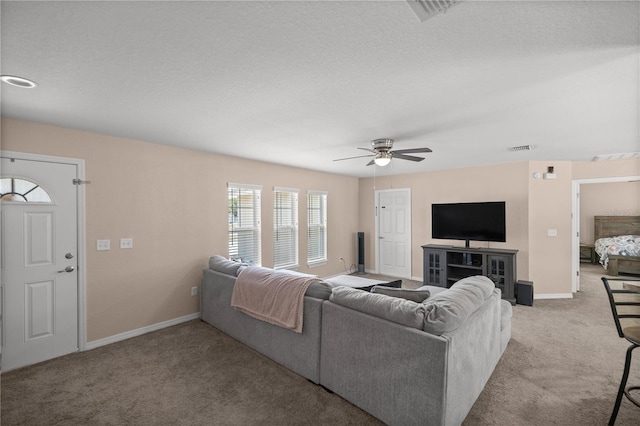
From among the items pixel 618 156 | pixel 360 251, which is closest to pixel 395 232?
pixel 360 251

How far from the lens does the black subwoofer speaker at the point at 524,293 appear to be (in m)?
Result: 4.57

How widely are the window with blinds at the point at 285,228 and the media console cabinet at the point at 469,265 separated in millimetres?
2566

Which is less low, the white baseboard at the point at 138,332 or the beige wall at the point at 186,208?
the beige wall at the point at 186,208

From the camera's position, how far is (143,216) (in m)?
3.61

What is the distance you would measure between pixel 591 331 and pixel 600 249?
4974 millimetres

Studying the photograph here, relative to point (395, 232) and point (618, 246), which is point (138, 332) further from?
point (618, 246)

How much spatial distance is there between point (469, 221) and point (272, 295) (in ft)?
13.4

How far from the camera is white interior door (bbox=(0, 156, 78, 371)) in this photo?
2.74 m

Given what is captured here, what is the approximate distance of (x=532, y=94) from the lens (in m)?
2.23

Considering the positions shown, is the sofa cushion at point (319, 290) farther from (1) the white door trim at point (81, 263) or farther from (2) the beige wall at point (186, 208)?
(1) the white door trim at point (81, 263)

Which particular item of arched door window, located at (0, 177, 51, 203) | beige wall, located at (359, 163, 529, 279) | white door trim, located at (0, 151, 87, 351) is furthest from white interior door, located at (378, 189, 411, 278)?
arched door window, located at (0, 177, 51, 203)

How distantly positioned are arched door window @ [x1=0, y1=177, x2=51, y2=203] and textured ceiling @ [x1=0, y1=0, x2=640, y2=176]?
630 mm

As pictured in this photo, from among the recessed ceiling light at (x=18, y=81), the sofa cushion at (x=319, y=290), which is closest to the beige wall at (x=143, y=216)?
the recessed ceiling light at (x=18, y=81)

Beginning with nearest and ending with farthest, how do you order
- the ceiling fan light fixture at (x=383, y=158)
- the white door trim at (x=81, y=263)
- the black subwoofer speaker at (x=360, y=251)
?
the white door trim at (x=81, y=263), the ceiling fan light fixture at (x=383, y=158), the black subwoofer speaker at (x=360, y=251)
